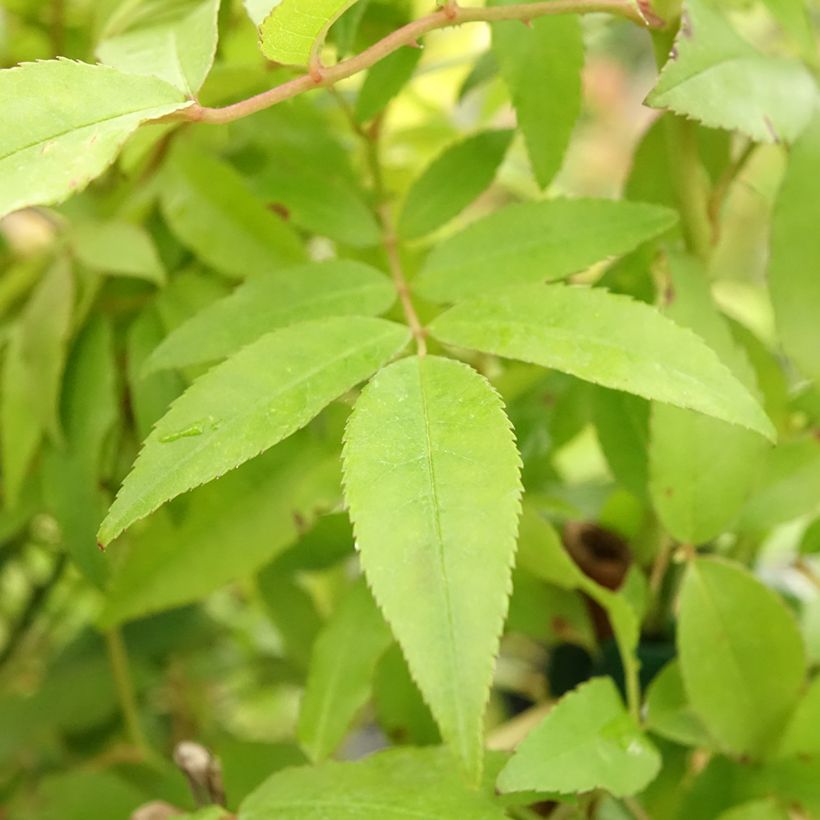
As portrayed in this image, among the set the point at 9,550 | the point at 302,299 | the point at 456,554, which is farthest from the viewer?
the point at 9,550

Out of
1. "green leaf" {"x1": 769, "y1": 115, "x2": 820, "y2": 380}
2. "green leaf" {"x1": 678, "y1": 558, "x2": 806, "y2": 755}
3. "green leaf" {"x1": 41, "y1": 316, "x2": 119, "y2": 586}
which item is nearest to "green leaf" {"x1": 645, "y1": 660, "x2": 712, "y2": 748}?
"green leaf" {"x1": 678, "y1": 558, "x2": 806, "y2": 755}

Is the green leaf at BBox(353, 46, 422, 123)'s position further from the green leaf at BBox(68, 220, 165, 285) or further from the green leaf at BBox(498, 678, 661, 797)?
the green leaf at BBox(498, 678, 661, 797)

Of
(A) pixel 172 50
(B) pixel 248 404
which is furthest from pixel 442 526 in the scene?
(A) pixel 172 50

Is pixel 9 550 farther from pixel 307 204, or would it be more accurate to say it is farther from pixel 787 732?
pixel 787 732

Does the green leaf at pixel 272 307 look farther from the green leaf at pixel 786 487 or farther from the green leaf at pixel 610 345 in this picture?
the green leaf at pixel 786 487

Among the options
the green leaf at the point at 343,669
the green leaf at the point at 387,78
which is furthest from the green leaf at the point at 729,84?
the green leaf at the point at 343,669

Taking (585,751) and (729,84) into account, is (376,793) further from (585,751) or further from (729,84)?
(729,84)

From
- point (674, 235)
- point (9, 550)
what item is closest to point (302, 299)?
point (674, 235)
